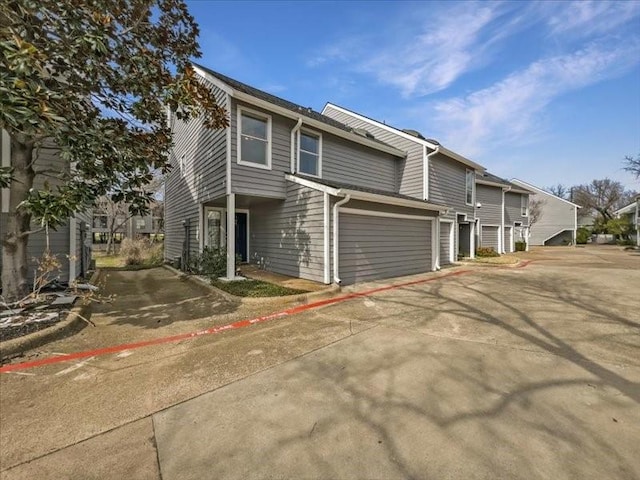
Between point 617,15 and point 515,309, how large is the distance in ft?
26.3

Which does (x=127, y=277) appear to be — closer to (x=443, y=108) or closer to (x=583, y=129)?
(x=443, y=108)

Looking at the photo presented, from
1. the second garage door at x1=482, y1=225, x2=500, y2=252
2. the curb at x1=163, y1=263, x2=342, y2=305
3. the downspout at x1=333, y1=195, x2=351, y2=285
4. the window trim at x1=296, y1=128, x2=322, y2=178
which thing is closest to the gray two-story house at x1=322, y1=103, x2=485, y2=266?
the second garage door at x1=482, y1=225, x2=500, y2=252

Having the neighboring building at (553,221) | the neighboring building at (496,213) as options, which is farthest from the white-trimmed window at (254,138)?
the neighboring building at (553,221)

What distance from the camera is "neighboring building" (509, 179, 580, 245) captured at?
110 ft

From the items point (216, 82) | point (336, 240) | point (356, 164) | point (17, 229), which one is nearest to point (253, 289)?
point (336, 240)

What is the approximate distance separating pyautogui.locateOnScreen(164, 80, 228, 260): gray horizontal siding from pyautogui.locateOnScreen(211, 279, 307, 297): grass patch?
256 centimetres

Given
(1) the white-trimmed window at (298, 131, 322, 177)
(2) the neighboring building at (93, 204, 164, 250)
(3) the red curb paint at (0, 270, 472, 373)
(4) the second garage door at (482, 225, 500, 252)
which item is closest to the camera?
(3) the red curb paint at (0, 270, 472, 373)

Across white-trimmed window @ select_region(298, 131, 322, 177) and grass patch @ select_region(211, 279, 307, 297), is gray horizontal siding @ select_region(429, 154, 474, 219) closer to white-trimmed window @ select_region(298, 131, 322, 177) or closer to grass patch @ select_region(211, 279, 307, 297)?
white-trimmed window @ select_region(298, 131, 322, 177)

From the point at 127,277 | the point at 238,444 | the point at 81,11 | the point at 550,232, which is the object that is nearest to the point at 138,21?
the point at 81,11

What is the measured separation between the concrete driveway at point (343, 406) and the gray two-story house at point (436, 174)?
9.04 m

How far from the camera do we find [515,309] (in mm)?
5941

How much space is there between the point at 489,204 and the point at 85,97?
75.3 ft

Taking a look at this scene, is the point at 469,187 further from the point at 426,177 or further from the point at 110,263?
the point at 110,263

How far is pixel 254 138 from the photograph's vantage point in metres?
8.68
